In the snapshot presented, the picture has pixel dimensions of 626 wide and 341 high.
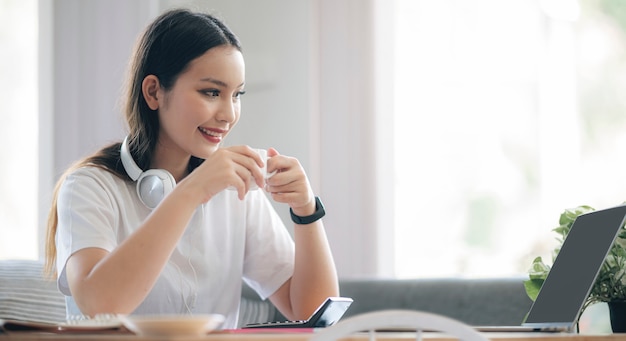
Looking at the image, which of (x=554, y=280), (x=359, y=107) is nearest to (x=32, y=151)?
(x=359, y=107)

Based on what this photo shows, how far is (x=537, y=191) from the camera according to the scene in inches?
126

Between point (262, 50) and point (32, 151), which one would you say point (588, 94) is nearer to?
point (262, 50)

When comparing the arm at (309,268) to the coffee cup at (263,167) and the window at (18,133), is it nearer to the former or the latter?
the coffee cup at (263,167)

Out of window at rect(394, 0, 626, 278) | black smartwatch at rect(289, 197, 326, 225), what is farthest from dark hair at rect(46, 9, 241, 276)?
window at rect(394, 0, 626, 278)

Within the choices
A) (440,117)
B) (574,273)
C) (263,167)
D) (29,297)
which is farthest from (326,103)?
(574,273)

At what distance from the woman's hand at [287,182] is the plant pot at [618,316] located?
2.08 feet

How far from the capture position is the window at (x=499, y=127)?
316 cm

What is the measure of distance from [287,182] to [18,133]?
226 cm

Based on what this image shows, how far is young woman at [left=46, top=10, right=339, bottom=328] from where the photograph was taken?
1.75 metres

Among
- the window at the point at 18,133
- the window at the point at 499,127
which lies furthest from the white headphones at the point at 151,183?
the window at the point at 18,133

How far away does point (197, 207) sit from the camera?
1715 millimetres

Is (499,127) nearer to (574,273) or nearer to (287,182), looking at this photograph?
(287,182)

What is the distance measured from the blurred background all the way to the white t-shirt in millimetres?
1227

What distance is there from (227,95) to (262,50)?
1.51m
